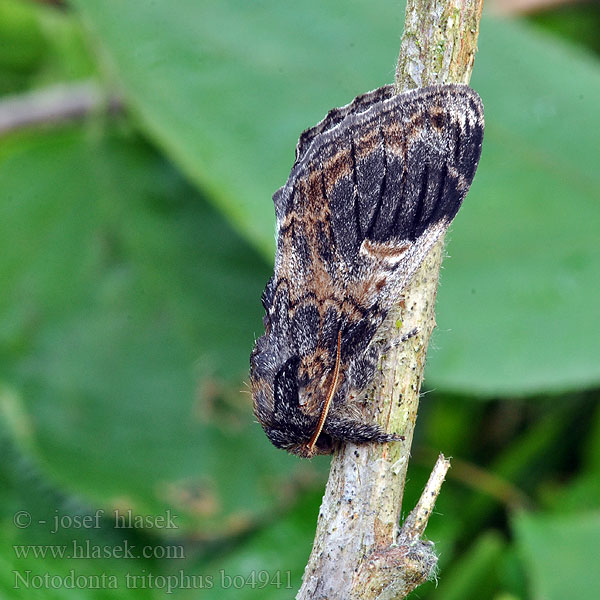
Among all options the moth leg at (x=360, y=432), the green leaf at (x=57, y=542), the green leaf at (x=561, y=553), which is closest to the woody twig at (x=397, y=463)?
the moth leg at (x=360, y=432)

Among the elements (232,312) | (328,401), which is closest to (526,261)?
Answer: (232,312)

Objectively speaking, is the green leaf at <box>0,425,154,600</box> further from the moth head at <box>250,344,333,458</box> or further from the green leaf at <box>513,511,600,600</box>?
the green leaf at <box>513,511,600,600</box>

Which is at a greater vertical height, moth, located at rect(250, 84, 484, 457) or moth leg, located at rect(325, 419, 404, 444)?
moth, located at rect(250, 84, 484, 457)

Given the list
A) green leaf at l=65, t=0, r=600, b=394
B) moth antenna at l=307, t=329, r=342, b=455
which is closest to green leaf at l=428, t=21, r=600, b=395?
green leaf at l=65, t=0, r=600, b=394

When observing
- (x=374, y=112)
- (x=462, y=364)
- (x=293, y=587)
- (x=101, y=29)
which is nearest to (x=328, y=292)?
(x=374, y=112)

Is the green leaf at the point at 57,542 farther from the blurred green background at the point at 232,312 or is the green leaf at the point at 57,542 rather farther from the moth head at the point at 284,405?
the moth head at the point at 284,405

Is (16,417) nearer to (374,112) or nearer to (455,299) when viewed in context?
(455,299)
